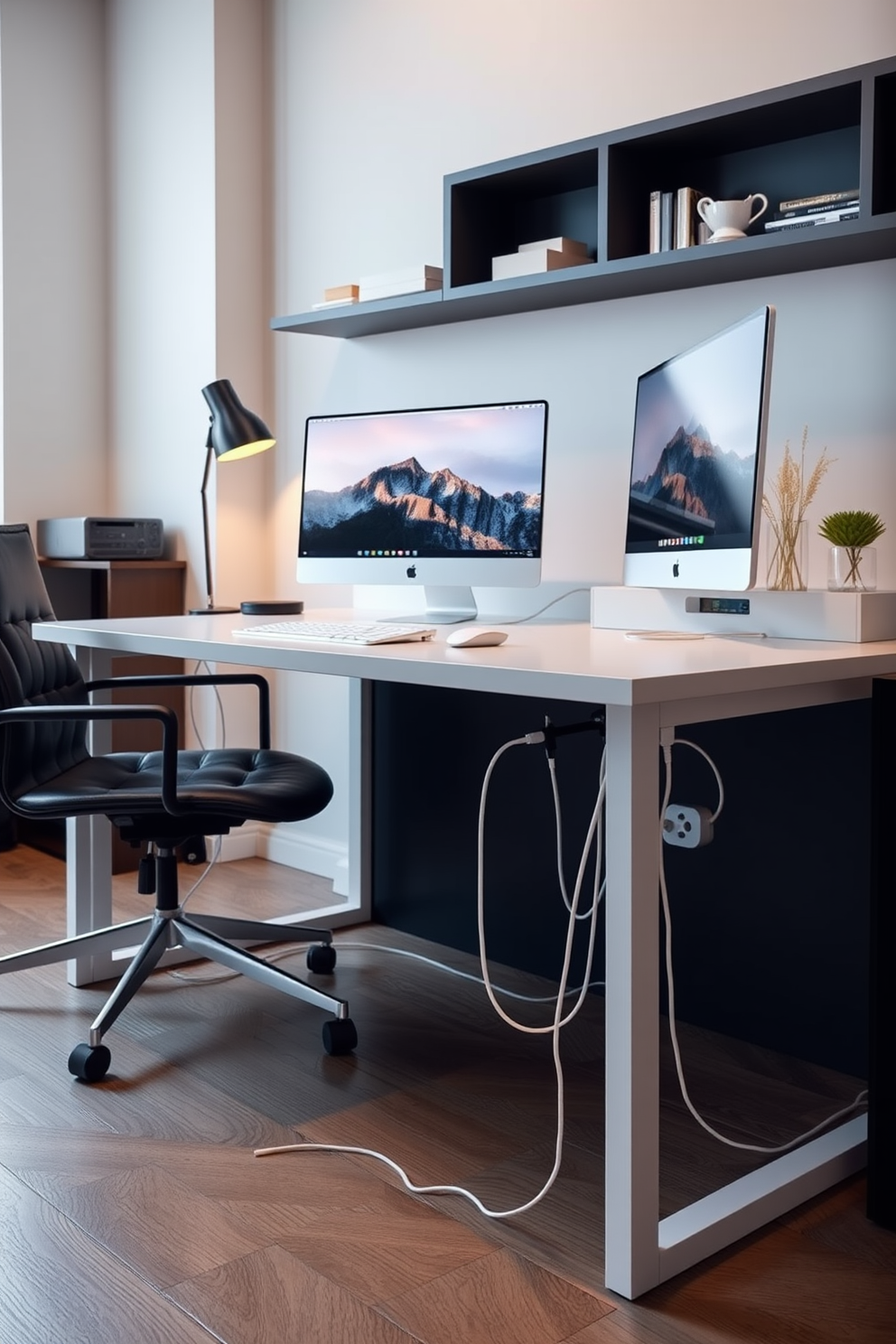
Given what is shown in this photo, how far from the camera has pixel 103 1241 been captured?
5.39 feet

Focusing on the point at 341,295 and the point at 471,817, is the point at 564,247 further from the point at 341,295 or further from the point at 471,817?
the point at 471,817

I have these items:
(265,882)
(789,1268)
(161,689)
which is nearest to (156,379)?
(161,689)

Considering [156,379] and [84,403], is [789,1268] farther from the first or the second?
[84,403]

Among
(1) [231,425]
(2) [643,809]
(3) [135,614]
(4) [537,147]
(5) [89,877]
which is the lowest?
(5) [89,877]

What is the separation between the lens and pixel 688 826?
1794 millimetres

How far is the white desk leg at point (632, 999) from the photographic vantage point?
4.85 feet

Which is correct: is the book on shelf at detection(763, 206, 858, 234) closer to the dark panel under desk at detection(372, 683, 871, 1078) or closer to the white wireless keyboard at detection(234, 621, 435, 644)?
the dark panel under desk at detection(372, 683, 871, 1078)

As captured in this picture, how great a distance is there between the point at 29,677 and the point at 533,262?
130 cm

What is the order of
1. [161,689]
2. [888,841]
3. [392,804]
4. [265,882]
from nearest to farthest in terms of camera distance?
1. [888,841]
2. [392,804]
3. [265,882]
4. [161,689]

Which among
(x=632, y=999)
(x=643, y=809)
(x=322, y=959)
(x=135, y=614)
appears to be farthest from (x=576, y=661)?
(x=135, y=614)

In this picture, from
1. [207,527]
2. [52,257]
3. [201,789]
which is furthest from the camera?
[52,257]

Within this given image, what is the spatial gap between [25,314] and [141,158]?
0.61m

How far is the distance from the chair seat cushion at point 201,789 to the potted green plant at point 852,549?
3.23 ft

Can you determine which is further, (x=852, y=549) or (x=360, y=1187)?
(x=852, y=549)
